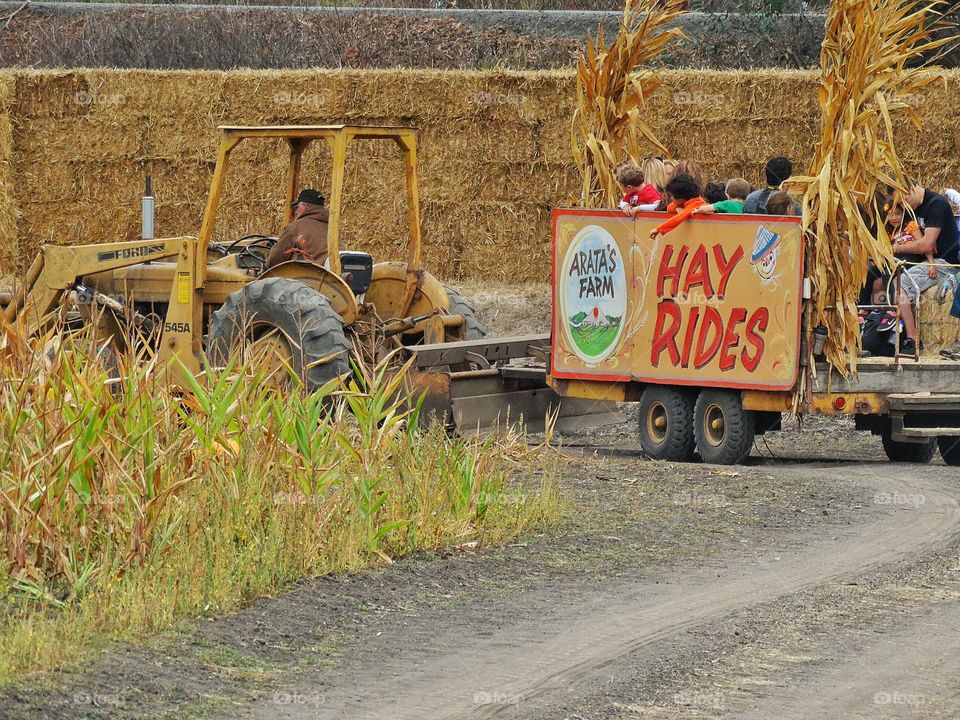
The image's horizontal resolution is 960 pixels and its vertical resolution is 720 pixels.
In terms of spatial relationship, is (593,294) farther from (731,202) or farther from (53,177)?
(53,177)

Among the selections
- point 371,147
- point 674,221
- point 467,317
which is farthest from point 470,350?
point 371,147

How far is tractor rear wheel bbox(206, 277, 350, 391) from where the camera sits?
39.9 feet

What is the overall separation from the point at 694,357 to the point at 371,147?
8.33 m

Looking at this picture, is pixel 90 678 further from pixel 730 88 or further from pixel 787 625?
pixel 730 88

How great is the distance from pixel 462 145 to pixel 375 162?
980 mm

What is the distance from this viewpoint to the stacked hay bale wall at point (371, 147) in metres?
19.4

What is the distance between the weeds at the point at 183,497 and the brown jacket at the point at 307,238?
11.6 ft

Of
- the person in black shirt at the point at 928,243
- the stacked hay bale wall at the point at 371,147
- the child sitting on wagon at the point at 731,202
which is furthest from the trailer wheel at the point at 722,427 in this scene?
the stacked hay bale wall at the point at 371,147

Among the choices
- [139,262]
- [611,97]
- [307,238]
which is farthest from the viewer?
[611,97]

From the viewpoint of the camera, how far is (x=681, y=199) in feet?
40.8

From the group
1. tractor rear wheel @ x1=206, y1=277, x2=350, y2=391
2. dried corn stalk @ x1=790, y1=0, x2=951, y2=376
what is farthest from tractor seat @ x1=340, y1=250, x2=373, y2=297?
dried corn stalk @ x1=790, y1=0, x2=951, y2=376

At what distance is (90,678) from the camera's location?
20.6 ft

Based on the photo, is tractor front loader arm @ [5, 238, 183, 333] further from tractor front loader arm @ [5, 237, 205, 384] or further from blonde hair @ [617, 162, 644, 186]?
blonde hair @ [617, 162, 644, 186]

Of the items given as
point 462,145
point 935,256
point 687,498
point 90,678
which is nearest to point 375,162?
point 462,145
